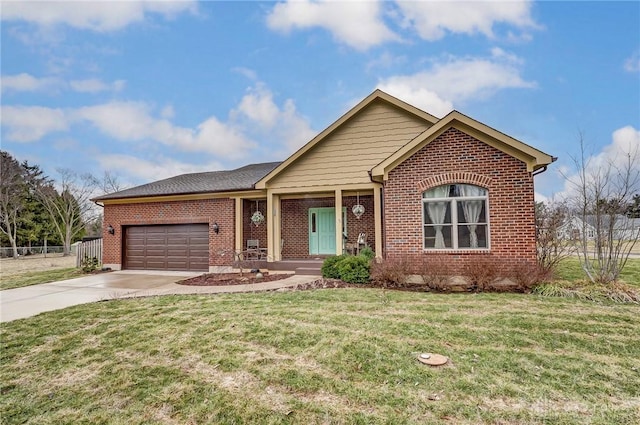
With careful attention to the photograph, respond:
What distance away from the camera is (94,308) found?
725cm

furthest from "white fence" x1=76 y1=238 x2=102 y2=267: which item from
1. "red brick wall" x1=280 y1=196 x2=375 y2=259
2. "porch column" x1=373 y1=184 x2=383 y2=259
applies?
"porch column" x1=373 y1=184 x2=383 y2=259


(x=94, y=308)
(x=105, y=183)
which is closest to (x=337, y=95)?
(x=94, y=308)

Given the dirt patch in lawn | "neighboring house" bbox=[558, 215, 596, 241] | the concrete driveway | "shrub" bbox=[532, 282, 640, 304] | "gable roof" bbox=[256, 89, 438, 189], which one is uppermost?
"gable roof" bbox=[256, 89, 438, 189]

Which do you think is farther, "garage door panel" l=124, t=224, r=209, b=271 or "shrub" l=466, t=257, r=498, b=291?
"garage door panel" l=124, t=224, r=209, b=271

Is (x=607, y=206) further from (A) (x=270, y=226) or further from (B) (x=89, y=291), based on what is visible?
(B) (x=89, y=291)

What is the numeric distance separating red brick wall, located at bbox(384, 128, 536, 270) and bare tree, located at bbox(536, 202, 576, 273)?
1472mm

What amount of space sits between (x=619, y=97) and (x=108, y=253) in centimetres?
2364

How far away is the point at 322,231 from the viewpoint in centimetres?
1411

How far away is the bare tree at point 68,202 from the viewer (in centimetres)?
3334

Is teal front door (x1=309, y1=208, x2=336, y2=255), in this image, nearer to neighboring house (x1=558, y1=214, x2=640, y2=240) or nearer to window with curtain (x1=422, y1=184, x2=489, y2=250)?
window with curtain (x1=422, y1=184, x2=489, y2=250)

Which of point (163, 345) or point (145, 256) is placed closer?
point (163, 345)

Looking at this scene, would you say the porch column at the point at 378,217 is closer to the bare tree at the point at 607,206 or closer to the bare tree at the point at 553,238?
the bare tree at the point at 553,238

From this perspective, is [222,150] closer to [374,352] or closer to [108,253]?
[108,253]

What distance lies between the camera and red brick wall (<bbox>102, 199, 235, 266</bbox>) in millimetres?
13289
